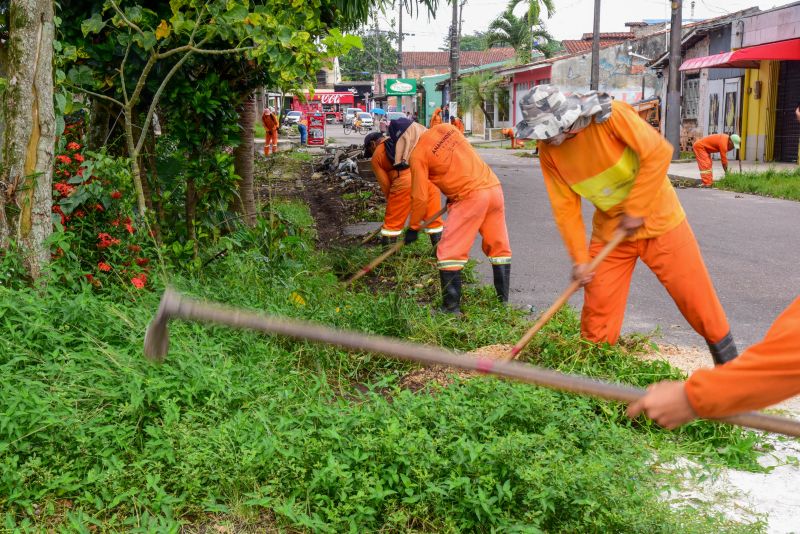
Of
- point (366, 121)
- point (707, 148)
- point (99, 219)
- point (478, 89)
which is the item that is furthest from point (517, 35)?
point (99, 219)

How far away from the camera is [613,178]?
4.86 meters

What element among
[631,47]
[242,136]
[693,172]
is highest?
[631,47]

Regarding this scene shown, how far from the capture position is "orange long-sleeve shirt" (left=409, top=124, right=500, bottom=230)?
682 cm

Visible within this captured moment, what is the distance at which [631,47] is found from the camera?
38.5 meters

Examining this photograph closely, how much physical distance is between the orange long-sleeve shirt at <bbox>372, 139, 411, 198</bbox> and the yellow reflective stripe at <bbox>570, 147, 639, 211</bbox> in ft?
14.8

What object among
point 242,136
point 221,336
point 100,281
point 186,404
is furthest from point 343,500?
point 242,136

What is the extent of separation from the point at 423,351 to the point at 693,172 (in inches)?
751

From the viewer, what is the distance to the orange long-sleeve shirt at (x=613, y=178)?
183 inches

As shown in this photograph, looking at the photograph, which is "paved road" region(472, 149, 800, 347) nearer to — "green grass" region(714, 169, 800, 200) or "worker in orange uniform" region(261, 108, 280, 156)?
"green grass" region(714, 169, 800, 200)

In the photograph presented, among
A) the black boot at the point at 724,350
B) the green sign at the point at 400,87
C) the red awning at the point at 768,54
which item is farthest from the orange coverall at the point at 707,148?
the green sign at the point at 400,87

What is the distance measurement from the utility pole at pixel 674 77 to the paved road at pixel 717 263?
7.06m

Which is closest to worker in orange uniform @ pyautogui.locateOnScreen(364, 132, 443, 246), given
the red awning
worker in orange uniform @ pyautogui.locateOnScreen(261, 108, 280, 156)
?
worker in orange uniform @ pyautogui.locateOnScreen(261, 108, 280, 156)

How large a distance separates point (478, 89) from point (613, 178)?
41760 millimetres

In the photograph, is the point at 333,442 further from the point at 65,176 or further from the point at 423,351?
the point at 65,176
